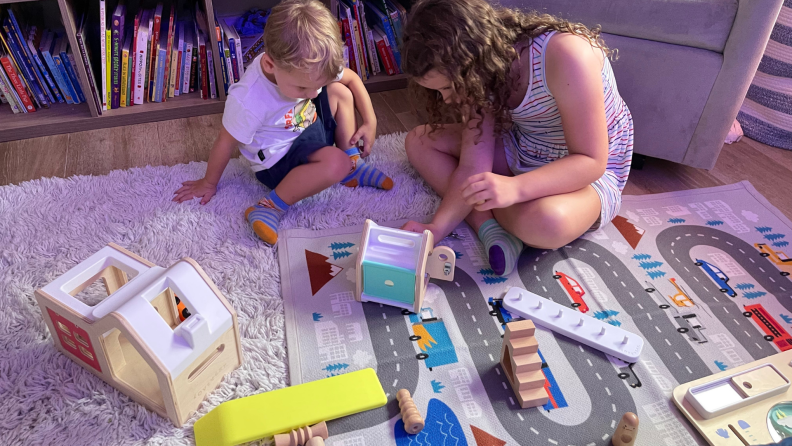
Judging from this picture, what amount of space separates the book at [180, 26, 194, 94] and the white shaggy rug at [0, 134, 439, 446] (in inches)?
16.1

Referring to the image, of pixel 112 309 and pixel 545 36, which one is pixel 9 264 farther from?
pixel 545 36

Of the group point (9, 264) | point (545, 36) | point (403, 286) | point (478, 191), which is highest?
point (545, 36)

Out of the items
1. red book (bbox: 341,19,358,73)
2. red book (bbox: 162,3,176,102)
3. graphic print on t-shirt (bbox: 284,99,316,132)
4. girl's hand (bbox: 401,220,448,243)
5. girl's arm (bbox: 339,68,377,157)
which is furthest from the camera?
Result: red book (bbox: 341,19,358,73)

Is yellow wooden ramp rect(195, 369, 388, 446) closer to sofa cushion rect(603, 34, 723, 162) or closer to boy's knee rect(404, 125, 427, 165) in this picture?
boy's knee rect(404, 125, 427, 165)

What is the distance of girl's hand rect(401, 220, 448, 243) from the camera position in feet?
3.64

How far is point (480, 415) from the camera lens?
33.1 inches

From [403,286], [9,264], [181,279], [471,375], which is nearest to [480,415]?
[471,375]

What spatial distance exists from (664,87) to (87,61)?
1.44 meters

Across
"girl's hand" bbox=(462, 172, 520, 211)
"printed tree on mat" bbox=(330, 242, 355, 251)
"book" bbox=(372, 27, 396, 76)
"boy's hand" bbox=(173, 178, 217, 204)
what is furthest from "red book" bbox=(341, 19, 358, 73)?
"girl's hand" bbox=(462, 172, 520, 211)

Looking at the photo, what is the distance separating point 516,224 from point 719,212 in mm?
527

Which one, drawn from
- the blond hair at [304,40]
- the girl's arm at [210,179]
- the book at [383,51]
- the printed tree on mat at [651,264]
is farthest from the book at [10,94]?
the printed tree on mat at [651,264]

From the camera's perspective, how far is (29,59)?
151 centimetres

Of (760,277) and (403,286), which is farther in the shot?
(760,277)

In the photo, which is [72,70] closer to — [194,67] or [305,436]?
[194,67]
